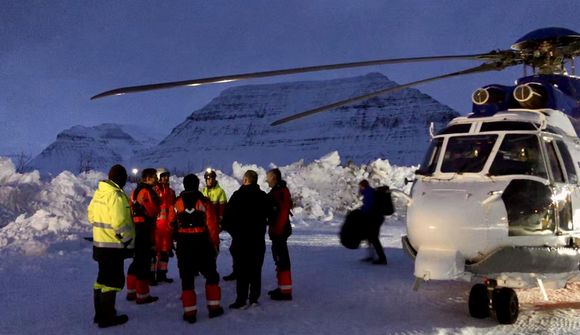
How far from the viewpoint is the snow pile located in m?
11.3

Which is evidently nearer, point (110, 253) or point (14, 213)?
point (110, 253)

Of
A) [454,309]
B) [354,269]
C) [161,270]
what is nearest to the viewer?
[454,309]

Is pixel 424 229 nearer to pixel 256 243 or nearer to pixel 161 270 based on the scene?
pixel 256 243

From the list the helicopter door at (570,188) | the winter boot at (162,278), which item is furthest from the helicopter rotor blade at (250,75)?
the winter boot at (162,278)

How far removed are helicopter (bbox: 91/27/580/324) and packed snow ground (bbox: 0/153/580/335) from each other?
586 mm

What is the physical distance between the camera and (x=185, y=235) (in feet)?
19.9

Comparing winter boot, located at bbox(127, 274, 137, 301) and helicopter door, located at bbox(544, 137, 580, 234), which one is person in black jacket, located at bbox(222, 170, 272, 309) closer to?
winter boot, located at bbox(127, 274, 137, 301)

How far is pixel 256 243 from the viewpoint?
659 cm

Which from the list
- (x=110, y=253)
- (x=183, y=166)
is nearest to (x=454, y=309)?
(x=110, y=253)

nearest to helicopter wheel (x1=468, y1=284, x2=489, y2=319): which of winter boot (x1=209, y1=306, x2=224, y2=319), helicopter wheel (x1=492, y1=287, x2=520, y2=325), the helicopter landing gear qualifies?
the helicopter landing gear

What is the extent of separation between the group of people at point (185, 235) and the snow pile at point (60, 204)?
16.0 ft

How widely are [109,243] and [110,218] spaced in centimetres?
29

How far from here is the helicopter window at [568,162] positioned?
20.8 feet

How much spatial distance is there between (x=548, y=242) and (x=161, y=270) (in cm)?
566
